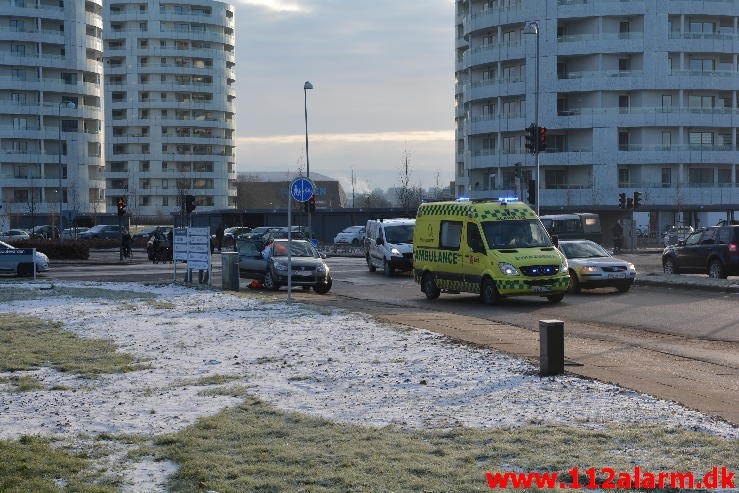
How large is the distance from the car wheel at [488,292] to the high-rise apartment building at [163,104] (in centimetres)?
10374

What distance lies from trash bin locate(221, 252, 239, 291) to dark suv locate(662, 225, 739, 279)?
13623 millimetres

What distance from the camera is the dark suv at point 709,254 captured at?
30.0 m

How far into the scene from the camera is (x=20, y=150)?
105938 millimetres

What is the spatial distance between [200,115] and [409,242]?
9726cm

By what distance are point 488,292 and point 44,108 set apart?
90.7 metres

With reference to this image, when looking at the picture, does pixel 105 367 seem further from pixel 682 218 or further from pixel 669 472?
pixel 682 218

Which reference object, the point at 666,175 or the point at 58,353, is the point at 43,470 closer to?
the point at 58,353

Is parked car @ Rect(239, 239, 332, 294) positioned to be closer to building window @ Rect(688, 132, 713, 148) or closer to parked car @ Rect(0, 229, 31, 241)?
parked car @ Rect(0, 229, 31, 241)

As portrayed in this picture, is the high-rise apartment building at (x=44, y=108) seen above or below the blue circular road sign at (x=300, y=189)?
above

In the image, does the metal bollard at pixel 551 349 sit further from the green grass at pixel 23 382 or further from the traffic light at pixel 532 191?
the traffic light at pixel 532 191

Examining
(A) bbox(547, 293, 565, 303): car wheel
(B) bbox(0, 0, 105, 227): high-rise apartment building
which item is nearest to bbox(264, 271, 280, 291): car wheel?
(A) bbox(547, 293, 565, 303): car wheel

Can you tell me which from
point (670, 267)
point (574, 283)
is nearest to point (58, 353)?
point (574, 283)

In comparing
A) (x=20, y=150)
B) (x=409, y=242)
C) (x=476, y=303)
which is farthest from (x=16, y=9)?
(x=476, y=303)

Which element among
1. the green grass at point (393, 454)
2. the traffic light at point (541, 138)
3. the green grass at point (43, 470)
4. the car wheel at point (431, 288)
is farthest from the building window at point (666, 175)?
the green grass at point (43, 470)
